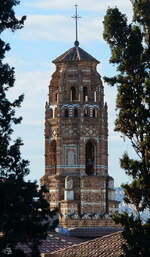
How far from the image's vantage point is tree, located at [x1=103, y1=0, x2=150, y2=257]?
1549 inches

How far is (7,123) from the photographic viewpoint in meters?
35.9

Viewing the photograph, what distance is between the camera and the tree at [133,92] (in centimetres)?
3934

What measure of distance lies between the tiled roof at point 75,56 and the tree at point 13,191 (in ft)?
140

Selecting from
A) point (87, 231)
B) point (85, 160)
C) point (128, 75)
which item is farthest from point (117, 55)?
point (85, 160)

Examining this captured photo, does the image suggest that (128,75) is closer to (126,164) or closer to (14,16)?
(126,164)

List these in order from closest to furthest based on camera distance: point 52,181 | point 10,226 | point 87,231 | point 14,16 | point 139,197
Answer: point 10,226
point 14,16
point 139,197
point 87,231
point 52,181

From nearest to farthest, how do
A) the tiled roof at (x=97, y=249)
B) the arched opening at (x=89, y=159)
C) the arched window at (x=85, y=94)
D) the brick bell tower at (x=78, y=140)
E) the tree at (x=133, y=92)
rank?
the tree at (x=133, y=92), the tiled roof at (x=97, y=249), the brick bell tower at (x=78, y=140), the arched window at (x=85, y=94), the arched opening at (x=89, y=159)

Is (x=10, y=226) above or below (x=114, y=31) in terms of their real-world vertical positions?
below

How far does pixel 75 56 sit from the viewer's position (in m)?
79.6

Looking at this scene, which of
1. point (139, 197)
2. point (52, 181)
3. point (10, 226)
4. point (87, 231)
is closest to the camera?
point (10, 226)

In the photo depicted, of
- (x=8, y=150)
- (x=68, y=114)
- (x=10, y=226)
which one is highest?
(x=68, y=114)

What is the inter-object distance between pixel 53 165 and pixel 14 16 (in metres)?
44.3

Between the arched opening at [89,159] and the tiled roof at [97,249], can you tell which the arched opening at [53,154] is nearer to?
the arched opening at [89,159]

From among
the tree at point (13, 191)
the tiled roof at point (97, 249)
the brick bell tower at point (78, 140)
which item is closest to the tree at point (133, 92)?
the tree at point (13, 191)
